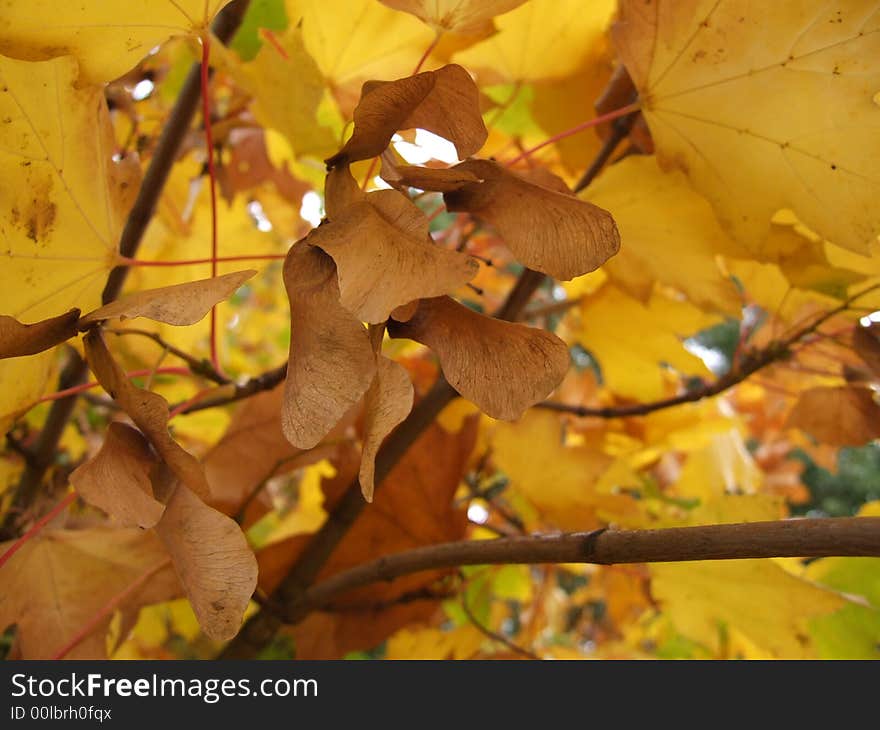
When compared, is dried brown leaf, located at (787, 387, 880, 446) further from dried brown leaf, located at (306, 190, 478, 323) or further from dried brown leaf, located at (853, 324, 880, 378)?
dried brown leaf, located at (306, 190, 478, 323)

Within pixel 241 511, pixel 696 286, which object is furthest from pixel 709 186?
pixel 241 511

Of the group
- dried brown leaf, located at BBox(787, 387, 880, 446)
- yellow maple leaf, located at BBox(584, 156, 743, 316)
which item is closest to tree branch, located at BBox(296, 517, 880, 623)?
yellow maple leaf, located at BBox(584, 156, 743, 316)

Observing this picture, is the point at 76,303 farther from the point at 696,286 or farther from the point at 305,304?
the point at 696,286

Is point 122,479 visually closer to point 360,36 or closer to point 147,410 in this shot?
point 147,410

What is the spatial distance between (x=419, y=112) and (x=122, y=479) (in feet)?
0.55

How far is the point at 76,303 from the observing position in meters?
0.36

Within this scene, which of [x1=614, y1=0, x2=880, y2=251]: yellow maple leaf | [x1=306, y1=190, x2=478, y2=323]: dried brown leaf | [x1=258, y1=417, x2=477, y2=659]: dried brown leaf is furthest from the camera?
[x1=258, y1=417, x2=477, y2=659]: dried brown leaf

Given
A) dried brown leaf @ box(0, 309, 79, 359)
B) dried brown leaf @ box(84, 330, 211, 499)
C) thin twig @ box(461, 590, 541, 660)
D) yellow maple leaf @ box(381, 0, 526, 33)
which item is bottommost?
thin twig @ box(461, 590, 541, 660)

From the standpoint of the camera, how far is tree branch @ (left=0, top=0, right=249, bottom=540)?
49cm

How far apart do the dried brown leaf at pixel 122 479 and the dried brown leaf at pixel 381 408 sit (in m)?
0.07

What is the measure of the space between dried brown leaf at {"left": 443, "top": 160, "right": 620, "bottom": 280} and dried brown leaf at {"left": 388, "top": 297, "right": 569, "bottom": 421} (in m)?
0.02

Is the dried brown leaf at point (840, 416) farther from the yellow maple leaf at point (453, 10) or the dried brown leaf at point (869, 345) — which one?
the yellow maple leaf at point (453, 10)

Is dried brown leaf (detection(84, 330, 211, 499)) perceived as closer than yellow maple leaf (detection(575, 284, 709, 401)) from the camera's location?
Yes
